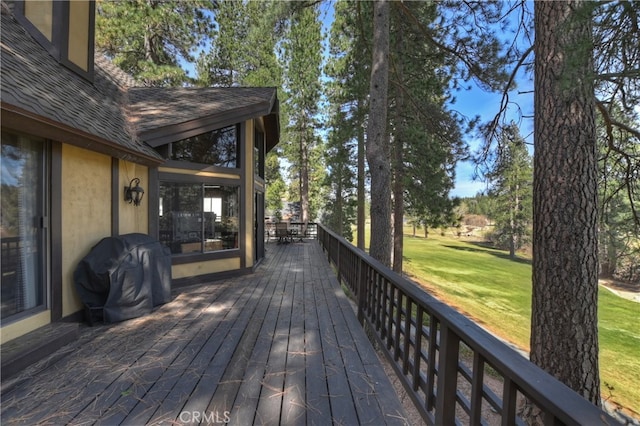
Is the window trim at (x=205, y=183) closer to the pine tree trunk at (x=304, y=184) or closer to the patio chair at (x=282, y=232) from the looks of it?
the patio chair at (x=282, y=232)

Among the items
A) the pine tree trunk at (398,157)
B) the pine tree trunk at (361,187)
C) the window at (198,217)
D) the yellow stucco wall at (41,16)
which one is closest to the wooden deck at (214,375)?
the window at (198,217)

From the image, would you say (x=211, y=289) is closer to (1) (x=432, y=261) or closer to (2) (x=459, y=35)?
(2) (x=459, y=35)

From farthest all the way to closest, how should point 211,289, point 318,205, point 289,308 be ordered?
1. point 318,205
2. point 211,289
3. point 289,308

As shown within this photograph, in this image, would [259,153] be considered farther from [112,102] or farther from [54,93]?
[54,93]

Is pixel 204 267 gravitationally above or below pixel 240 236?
below

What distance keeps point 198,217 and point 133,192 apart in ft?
3.85

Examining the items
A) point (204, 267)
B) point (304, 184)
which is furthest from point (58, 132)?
point (304, 184)

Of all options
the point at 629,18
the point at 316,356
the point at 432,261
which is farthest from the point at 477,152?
the point at 432,261

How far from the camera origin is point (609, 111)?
11.4ft

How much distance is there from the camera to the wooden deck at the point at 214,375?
190 centimetres

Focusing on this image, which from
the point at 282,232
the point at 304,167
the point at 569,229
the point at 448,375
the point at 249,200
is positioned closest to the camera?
the point at 448,375

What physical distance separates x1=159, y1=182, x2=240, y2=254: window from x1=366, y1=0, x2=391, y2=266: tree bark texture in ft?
9.13

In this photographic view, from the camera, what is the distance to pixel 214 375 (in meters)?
2.34

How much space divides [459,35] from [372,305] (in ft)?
18.7
